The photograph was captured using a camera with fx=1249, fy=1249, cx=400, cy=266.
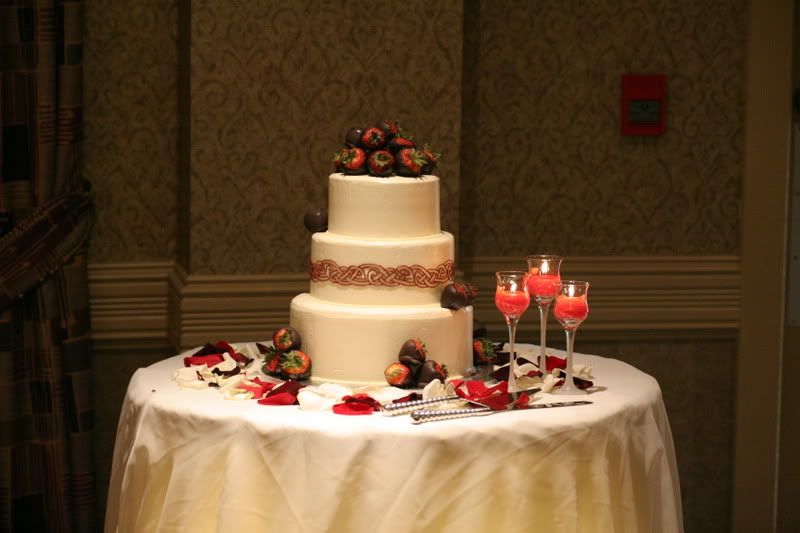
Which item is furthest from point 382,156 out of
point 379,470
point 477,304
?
point 477,304

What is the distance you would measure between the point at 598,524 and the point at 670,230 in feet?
7.60

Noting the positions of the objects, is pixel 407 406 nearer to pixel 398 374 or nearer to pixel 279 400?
pixel 398 374

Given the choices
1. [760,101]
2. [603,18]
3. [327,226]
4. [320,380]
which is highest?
[603,18]

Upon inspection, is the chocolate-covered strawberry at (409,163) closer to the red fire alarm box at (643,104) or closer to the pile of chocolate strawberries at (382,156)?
the pile of chocolate strawberries at (382,156)

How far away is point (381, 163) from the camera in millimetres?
3156

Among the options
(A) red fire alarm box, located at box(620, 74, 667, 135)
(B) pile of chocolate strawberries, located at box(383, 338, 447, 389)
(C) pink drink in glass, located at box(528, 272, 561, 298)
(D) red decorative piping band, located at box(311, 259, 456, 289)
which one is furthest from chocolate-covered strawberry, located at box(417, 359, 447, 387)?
(A) red fire alarm box, located at box(620, 74, 667, 135)

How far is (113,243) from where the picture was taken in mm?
4598

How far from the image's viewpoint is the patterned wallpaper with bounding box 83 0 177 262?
14.8 ft

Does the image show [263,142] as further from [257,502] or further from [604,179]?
[257,502]

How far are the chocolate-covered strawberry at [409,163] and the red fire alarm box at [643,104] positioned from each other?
6.17 ft

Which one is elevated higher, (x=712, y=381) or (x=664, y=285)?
(x=664, y=285)

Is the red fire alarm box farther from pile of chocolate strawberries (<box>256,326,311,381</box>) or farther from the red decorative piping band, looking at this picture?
pile of chocolate strawberries (<box>256,326,311,381</box>)

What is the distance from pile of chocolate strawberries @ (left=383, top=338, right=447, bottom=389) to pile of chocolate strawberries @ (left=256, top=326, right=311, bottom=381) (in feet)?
0.70

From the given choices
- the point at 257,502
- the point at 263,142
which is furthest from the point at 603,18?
the point at 257,502
